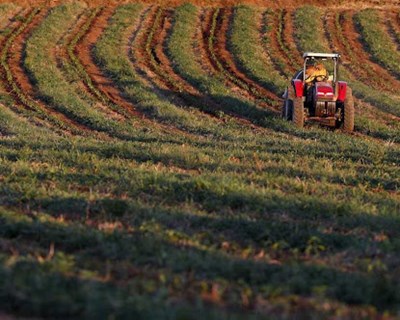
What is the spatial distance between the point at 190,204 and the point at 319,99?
1097 centimetres

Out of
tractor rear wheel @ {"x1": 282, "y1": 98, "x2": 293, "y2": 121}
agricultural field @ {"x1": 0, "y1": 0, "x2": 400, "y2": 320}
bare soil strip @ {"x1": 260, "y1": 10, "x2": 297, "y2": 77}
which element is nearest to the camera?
agricultural field @ {"x1": 0, "y1": 0, "x2": 400, "y2": 320}

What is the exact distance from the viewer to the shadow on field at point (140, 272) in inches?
203

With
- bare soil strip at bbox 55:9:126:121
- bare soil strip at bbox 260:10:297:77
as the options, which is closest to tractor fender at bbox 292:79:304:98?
bare soil strip at bbox 55:9:126:121

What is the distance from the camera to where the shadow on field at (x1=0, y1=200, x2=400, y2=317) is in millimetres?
5145

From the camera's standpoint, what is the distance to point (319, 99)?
18484mm

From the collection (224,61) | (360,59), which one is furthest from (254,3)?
(224,61)

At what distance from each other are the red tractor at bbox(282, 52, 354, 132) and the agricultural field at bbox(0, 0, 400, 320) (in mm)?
Answer: 440

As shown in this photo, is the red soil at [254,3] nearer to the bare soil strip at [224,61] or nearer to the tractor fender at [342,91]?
the bare soil strip at [224,61]

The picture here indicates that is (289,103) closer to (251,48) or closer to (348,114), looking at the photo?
(348,114)

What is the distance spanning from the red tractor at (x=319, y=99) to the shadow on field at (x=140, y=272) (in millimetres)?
11562

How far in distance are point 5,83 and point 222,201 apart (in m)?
18.2

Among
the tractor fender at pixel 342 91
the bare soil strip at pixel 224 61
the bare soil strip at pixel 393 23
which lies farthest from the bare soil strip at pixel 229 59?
the bare soil strip at pixel 393 23

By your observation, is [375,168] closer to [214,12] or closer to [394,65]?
[394,65]

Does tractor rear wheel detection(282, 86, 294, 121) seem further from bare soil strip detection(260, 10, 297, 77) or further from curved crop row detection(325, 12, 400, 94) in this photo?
bare soil strip detection(260, 10, 297, 77)
